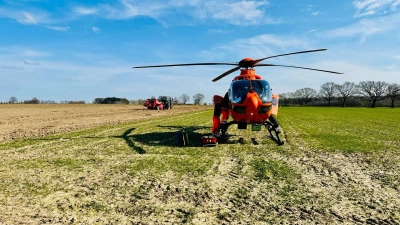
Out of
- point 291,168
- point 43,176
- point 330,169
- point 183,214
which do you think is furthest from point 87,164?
point 330,169

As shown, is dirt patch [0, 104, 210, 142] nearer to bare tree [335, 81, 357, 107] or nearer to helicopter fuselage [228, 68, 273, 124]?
helicopter fuselage [228, 68, 273, 124]

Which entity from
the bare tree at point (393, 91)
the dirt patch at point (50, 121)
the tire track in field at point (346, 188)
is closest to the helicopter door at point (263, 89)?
the tire track in field at point (346, 188)

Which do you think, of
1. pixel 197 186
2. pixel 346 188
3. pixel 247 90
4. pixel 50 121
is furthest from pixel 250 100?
pixel 50 121

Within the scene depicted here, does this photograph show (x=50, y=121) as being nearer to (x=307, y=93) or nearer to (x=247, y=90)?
(x=247, y=90)

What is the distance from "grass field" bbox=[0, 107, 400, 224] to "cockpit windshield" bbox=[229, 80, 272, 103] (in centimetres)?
190

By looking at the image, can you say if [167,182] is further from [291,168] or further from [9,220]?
[291,168]

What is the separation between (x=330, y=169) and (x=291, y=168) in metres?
0.96

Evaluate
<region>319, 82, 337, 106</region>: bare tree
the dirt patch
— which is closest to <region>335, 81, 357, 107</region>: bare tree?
<region>319, 82, 337, 106</region>: bare tree

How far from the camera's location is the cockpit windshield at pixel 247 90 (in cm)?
991

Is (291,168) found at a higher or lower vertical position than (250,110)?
lower

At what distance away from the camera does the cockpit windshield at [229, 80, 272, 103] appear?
9.91m

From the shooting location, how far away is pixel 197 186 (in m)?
5.44

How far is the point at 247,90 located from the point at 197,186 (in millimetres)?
5335

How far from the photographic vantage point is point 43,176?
241 inches
